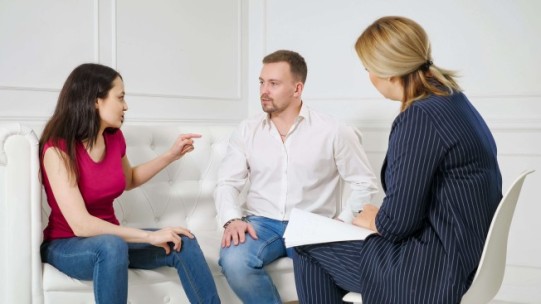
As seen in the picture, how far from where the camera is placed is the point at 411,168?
1.71 m

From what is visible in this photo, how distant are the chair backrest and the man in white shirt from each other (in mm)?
987

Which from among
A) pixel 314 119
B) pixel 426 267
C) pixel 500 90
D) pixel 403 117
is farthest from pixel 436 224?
pixel 500 90

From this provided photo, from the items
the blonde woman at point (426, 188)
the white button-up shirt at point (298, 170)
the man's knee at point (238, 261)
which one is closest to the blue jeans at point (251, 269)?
the man's knee at point (238, 261)

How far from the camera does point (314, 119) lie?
282cm

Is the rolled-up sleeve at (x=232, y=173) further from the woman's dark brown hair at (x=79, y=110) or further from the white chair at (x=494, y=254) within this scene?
the white chair at (x=494, y=254)

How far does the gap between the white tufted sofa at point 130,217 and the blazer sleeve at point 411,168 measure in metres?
0.85

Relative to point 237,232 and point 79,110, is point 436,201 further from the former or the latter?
point 79,110

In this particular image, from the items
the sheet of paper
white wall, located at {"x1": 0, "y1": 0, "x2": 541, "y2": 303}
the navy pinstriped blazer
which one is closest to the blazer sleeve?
the navy pinstriped blazer

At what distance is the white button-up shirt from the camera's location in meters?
2.74

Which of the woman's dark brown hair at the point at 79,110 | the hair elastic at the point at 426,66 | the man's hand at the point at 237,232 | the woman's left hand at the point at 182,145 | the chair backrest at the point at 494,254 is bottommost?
the man's hand at the point at 237,232

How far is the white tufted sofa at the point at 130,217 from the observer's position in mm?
2176

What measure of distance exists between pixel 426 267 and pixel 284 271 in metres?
0.89

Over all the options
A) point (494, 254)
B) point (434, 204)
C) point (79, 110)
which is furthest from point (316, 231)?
point (79, 110)

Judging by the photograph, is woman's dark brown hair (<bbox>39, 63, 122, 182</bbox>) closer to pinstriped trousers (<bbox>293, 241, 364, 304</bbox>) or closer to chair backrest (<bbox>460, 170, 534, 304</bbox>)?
pinstriped trousers (<bbox>293, 241, 364, 304</bbox>)
